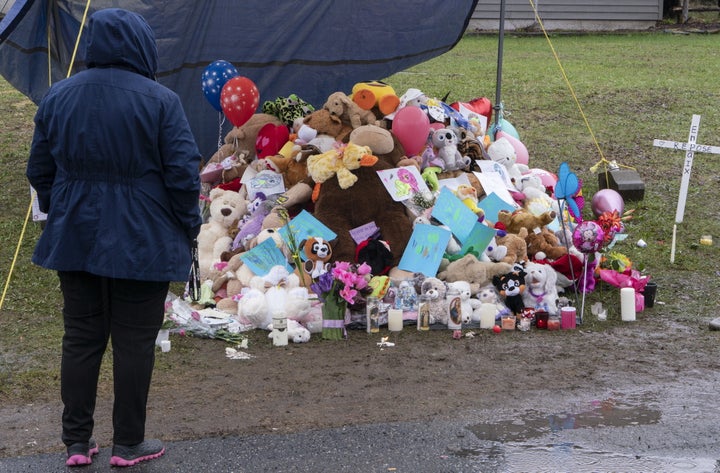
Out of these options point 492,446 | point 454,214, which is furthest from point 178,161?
point 454,214

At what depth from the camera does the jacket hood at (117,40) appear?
3744 mm

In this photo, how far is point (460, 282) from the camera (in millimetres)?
6277

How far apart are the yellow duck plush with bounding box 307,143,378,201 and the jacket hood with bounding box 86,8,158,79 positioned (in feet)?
9.14

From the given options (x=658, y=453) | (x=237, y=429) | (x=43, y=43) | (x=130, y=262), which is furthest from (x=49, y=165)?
(x=43, y=43)

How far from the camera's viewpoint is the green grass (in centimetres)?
634

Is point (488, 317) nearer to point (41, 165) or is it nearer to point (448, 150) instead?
point (448, 150)

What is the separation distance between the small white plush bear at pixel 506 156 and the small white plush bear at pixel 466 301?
184cm

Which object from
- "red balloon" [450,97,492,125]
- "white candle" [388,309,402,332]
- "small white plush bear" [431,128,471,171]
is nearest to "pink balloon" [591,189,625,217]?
"red balloon" [450,97,492,125]

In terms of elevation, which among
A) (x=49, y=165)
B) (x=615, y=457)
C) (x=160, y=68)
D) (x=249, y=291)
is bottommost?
(x=615, y=457)

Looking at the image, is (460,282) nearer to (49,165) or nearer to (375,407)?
(375,407)

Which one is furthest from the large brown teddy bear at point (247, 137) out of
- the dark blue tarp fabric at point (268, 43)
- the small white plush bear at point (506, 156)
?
the small white plush bear at point (506, 156)

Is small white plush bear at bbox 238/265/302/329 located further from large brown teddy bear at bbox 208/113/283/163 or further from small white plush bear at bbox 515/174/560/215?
small white plush bear at bbox 515/174/560/215

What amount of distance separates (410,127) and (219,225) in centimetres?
155

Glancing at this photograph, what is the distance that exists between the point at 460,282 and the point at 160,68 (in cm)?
351
